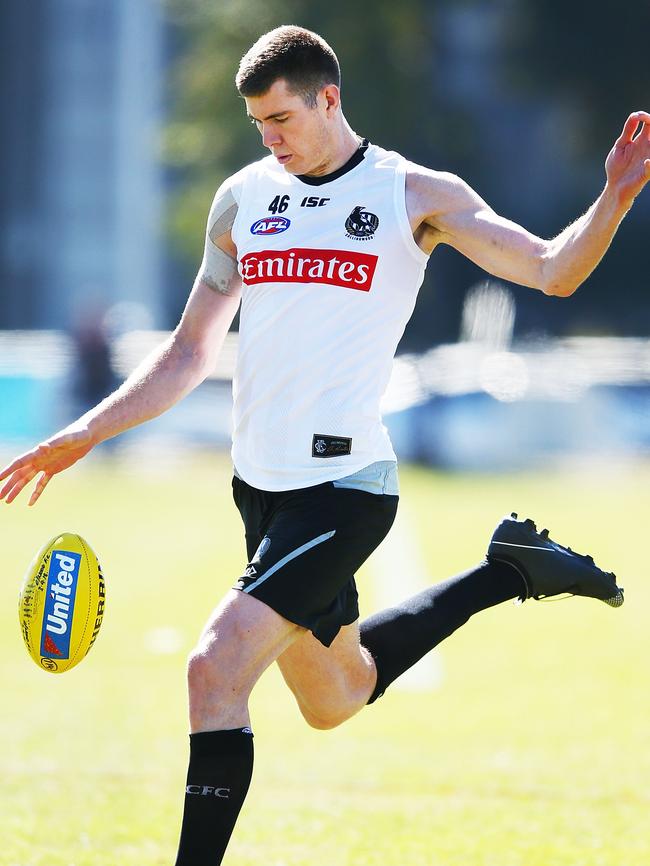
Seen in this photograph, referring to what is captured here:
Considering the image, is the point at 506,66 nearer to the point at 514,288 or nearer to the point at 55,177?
the point at 514,288

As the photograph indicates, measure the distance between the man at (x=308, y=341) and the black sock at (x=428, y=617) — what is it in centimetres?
23

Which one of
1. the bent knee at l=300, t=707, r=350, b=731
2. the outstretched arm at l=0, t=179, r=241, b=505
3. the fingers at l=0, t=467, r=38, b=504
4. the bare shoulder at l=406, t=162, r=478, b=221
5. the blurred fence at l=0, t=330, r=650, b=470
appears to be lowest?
the bent knee at l=300, t=707, r=350, b=731

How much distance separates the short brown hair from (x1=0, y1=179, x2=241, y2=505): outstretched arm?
1.73 ft

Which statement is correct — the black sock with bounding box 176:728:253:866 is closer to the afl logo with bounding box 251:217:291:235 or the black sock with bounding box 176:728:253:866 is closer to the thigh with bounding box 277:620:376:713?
the thigh with bounding box 277:620:376:713

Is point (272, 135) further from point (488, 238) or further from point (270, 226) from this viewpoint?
point (488, 238)

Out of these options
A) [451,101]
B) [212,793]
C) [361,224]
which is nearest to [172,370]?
[361,224]

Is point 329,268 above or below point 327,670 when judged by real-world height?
above

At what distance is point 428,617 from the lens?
17.3 feet

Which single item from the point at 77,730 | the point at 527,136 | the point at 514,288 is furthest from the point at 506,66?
the point at 77,730

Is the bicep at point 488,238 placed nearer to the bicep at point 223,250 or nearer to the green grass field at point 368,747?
the bicep at point 223,250

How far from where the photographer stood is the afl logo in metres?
4.70

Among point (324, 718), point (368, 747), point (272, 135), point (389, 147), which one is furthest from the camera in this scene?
point (389, 147)

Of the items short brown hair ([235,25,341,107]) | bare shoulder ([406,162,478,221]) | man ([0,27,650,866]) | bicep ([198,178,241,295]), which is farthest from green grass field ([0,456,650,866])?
short brown hair ([235,25,341,107])

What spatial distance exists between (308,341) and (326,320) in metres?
0.08
